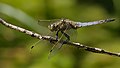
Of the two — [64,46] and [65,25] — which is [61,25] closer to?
[65,25]

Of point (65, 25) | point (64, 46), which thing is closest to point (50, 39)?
point (65, 25)

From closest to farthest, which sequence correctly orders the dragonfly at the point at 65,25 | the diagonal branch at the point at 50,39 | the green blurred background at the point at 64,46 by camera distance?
the diagonal branch at the point at 50,39, the dragonfly at the point at 65,25, the green blurred background at the point at 64,46

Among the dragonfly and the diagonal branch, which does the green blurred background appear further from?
the diagonal branch

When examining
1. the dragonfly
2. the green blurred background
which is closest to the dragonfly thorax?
the dragonfly

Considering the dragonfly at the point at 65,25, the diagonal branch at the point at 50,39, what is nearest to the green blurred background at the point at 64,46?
the dragonfly at the point at 65,25

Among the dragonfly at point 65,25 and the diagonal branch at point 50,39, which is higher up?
the dragonfly at point 65,25

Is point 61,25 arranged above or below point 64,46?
above

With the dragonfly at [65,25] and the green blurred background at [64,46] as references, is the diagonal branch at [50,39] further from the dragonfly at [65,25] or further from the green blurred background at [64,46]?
the green blurred background at [64,46]

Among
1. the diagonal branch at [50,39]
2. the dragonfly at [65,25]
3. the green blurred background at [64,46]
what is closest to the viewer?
the diagonal branch at [50,39]

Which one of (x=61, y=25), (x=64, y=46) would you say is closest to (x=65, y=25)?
(x=61, y=25)

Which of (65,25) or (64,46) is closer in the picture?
(65,25)
